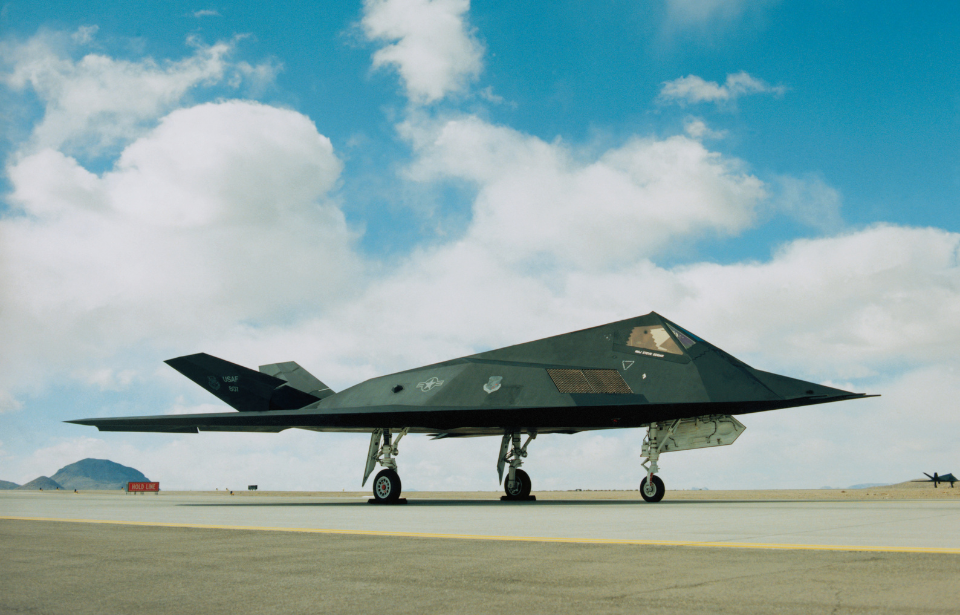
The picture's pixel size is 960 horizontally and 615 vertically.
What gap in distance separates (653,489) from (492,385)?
15.6ft

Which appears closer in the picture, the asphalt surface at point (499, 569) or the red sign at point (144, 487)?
the asphalt surface at point (499, 569)

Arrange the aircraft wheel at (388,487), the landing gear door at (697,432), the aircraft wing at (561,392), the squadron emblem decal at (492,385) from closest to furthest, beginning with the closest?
the aircraft wing at (561,392) < the landing gear door at (697,432) < the squadron emblem decal at (492,385) < the aircraft wheel at (388,487)

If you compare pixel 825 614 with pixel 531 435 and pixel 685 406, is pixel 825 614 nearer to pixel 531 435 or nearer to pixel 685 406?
pixel 685 406

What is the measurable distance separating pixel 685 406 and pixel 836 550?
9790 mm

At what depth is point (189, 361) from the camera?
22.0 meters

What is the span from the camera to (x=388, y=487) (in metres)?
18.5

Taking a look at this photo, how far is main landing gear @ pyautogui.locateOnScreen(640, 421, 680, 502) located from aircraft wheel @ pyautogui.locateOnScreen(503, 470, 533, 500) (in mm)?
5538

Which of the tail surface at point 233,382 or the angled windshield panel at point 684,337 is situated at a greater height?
the angled windshield panel at point 684,337

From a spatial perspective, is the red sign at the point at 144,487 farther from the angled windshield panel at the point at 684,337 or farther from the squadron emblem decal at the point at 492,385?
the angled windshield panel at the point at 684,337

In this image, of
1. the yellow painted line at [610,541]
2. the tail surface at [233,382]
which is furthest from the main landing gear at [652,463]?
the tail surface at [233,382]

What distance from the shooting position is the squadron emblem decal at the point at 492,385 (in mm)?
17688

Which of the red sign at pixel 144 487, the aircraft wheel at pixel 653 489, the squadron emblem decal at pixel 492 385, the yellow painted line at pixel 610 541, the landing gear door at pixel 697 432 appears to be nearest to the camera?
the yellow painted line at pixel 610 541

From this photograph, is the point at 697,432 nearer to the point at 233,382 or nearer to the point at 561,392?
the point at 561,392

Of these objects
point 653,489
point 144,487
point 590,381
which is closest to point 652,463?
Answer: point 653,489
